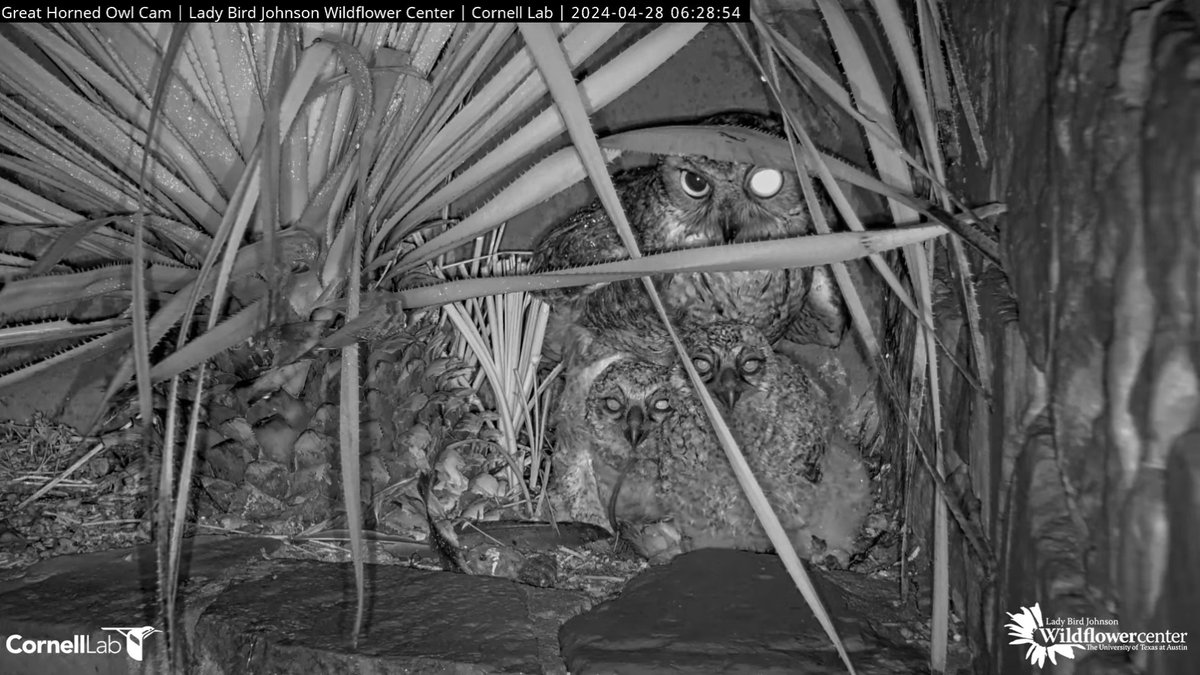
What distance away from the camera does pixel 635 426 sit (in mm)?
1562

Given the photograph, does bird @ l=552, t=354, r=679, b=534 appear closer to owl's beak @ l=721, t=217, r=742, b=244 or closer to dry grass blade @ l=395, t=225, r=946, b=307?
owl's beak @ l=721, t=217, r=742, b=244

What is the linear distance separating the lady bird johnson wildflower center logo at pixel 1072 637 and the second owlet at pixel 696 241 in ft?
3.38

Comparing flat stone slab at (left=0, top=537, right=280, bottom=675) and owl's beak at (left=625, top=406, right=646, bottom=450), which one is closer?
flat stone slab at (left=0, top=537, right=280, bottom=675)

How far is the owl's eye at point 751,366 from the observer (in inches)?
63.0

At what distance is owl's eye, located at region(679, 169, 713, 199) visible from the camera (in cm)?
178

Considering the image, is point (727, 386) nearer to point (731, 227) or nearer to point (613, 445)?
point (613, 445)

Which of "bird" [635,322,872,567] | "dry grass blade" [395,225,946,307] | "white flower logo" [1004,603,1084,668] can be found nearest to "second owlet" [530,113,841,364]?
"bird" [635,322,872,567]

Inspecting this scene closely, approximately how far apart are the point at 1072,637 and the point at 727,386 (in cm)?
89

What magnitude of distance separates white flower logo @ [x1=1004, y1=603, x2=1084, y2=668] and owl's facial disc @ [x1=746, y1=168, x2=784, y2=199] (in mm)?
1131

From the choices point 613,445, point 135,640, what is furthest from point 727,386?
point 135,640

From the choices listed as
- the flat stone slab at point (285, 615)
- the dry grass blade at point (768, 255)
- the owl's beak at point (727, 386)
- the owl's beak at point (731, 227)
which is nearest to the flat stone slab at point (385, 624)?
the flat stone slab at point (285, 615)

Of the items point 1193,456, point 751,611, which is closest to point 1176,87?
point 1193,456

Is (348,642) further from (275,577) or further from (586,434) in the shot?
(586,434)

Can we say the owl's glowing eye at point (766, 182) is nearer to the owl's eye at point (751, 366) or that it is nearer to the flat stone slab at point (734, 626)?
the owl's eye at point (751, 366)
